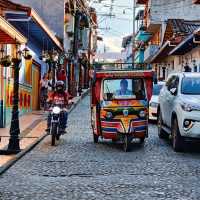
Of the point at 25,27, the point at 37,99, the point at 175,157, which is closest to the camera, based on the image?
the point at 175,157

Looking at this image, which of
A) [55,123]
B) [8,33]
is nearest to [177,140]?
[55,123]

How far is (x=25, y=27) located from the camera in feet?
78.7

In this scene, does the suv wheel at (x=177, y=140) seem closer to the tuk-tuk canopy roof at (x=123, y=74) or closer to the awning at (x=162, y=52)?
the tuk-tuk canopy roof at (x=123, y=74)

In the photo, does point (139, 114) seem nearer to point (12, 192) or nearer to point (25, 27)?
point (12, 192)

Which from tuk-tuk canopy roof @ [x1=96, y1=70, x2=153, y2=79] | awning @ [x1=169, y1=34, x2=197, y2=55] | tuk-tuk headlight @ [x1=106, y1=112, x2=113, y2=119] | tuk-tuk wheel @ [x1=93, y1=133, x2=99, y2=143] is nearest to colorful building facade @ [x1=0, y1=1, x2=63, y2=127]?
tuk-tuk canopy roof @ [x1=96, y1=70, x2=153, y2=79]

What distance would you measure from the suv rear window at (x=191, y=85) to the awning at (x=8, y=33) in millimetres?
4493

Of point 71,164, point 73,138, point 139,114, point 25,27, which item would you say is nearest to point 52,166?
point 71,164

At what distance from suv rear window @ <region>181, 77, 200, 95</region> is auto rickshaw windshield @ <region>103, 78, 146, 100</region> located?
100cm

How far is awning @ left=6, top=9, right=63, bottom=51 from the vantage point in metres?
20.2

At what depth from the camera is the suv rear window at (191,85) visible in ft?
46.3

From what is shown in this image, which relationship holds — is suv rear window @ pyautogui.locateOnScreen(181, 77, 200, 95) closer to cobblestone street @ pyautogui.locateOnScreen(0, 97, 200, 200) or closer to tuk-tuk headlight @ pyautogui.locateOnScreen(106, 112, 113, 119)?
cobblestone street @ pyautogui.locateOnScreen(0, 97, 200, 200)

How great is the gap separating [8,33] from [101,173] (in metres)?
6.28

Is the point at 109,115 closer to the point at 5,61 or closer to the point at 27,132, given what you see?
the point at 27,132

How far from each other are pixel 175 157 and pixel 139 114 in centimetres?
193
